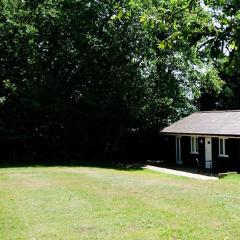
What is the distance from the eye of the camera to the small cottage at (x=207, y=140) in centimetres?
2822

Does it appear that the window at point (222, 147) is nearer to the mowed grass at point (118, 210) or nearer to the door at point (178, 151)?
the door at point (178, 151)

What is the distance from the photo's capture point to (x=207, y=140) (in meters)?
30.6

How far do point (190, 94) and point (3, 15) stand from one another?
16.9 meters

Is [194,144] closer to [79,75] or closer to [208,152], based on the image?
[208,152]

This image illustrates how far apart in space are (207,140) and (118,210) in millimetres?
17733

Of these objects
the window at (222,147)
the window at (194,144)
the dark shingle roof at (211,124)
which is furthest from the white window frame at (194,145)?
the window at (222,147)

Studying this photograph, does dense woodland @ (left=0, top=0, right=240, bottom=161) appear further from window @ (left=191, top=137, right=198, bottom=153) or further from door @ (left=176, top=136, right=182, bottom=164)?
window @ (left=191, top=137, right=198, bottom=153)

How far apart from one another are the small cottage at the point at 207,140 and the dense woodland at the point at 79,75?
3202mm

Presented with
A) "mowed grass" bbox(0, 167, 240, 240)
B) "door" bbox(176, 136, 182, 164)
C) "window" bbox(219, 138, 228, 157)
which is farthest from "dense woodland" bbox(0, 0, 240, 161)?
"mowed grass" bbox(0, 167, 240, 240)

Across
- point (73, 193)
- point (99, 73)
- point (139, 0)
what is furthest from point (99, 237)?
point (99, 73)

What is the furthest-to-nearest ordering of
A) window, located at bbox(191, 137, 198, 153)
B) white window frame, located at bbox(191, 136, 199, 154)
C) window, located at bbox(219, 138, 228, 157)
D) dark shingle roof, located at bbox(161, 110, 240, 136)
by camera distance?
window, located at bbox(191, 137, 198, 153) < white window frame, located at bbox(191, 136, 199, 154) < window, located at bbox(219, 138, 228, 157) < dark shingle roof, located at bbox(161, 110, 240, 136)

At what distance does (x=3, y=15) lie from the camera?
118 feet

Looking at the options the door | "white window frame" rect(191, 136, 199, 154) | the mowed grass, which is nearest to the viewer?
the mowed grass

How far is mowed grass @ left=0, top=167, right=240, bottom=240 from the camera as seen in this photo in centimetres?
1129
